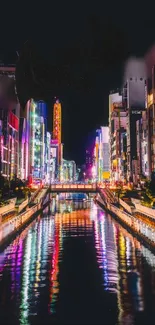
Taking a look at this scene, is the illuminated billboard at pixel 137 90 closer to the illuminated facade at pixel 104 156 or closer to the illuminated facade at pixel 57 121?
the illuminated facade at pixel 104 156

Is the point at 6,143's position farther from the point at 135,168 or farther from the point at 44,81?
the point at 44,81

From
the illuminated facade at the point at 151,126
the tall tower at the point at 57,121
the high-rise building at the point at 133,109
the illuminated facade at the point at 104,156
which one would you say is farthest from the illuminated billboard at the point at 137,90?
the tall tower at the point at 57,121

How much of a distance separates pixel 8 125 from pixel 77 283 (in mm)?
80631

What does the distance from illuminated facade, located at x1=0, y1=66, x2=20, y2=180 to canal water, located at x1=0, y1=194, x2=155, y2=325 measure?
6754cm

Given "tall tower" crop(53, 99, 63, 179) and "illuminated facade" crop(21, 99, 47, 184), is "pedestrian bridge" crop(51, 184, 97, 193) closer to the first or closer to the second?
"illuminated facade" crop(21, 99, 47, 184)

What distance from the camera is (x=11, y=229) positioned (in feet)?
76.3

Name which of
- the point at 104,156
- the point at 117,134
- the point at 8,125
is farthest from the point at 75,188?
the point at 104,156

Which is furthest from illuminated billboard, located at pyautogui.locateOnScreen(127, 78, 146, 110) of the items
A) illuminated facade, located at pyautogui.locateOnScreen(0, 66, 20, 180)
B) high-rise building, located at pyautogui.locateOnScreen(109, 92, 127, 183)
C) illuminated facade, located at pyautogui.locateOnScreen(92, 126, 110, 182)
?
illuminated facade, located at pyautogui.locateOnScreen(0, 66, 20, 180)

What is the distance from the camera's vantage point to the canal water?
823 cm

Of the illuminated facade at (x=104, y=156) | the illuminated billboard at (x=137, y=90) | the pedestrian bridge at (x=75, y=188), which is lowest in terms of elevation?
the pedestrian bridge at (x=75, y=188)

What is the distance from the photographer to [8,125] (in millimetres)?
89062

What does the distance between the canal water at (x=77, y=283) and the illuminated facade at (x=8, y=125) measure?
6754 centimetres

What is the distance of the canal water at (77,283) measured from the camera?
27.0ft

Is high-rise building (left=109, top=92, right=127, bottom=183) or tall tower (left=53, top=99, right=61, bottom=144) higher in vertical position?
tall tower (left=53, top=99, right=61, bottom=144)
